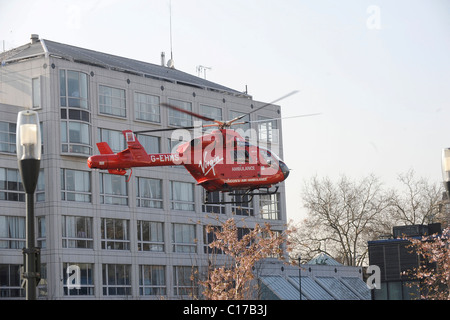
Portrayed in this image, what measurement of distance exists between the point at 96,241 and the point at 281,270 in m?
15.9

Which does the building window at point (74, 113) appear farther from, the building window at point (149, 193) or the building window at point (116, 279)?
the building window at point (116, 279)

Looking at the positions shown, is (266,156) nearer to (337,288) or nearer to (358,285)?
(337,288)

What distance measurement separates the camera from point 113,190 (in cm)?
6150

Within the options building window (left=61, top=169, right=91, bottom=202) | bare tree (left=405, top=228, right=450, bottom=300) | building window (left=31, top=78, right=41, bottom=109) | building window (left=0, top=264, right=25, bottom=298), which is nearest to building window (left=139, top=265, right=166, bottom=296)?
building window (left=61, top=169, right=91, bottom=202)

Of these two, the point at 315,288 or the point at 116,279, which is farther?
the point at 315,288

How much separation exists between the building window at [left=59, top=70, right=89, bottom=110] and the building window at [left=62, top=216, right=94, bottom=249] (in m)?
7.49

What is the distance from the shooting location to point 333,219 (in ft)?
297

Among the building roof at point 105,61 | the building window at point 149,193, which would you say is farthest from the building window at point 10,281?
the building roof at point 105,61

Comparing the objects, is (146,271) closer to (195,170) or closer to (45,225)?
(45,225)

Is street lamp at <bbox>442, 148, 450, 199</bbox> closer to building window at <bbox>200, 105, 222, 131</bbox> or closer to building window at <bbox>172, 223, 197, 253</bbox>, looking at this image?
building window at <bbox>172, 223, 197, 253</bbox>

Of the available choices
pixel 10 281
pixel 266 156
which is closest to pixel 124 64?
pixel 10 281

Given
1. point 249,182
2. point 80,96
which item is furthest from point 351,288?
point 249,182

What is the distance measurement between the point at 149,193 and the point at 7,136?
12.1 metres

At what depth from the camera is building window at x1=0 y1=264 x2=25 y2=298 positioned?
54781 mm
